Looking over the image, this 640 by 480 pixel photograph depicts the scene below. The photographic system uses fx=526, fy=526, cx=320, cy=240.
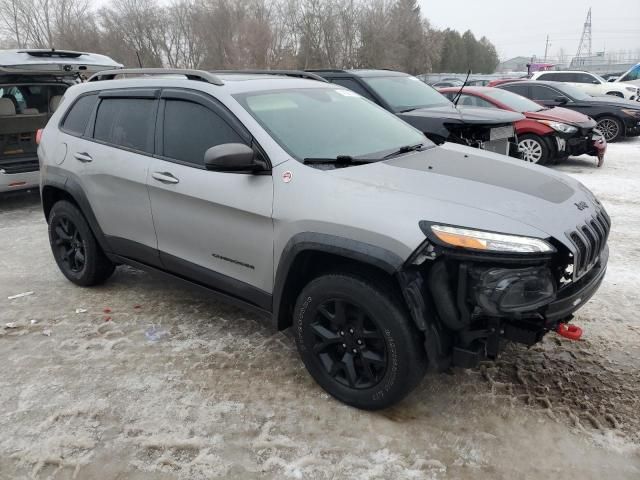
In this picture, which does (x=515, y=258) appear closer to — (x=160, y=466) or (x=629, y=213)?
(x=160, y=466)

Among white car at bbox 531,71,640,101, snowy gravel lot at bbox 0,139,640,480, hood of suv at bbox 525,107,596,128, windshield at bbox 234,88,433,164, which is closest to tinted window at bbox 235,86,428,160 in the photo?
windshield at bbox 234,88,433,164

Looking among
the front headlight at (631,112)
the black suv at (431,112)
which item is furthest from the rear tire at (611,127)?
the black suv at (431,112)

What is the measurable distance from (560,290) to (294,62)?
45.3m

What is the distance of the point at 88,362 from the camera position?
11.3ft

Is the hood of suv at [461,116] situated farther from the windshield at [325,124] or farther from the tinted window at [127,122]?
the tinted window at [127,122]

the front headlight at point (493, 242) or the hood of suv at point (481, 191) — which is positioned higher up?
the hood of suv at point (481, 191)

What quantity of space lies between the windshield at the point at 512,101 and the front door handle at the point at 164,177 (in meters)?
7.76

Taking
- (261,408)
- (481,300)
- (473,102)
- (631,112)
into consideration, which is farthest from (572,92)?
(261,408)

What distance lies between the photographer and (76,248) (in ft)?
15.1

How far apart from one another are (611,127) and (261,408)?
12524 mm

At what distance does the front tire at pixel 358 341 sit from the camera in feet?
8.54

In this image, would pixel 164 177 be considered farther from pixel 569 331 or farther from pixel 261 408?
pixel 569 331

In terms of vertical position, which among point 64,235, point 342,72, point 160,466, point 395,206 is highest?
point 342,72

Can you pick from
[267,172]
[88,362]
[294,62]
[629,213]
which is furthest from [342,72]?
[294,62]
